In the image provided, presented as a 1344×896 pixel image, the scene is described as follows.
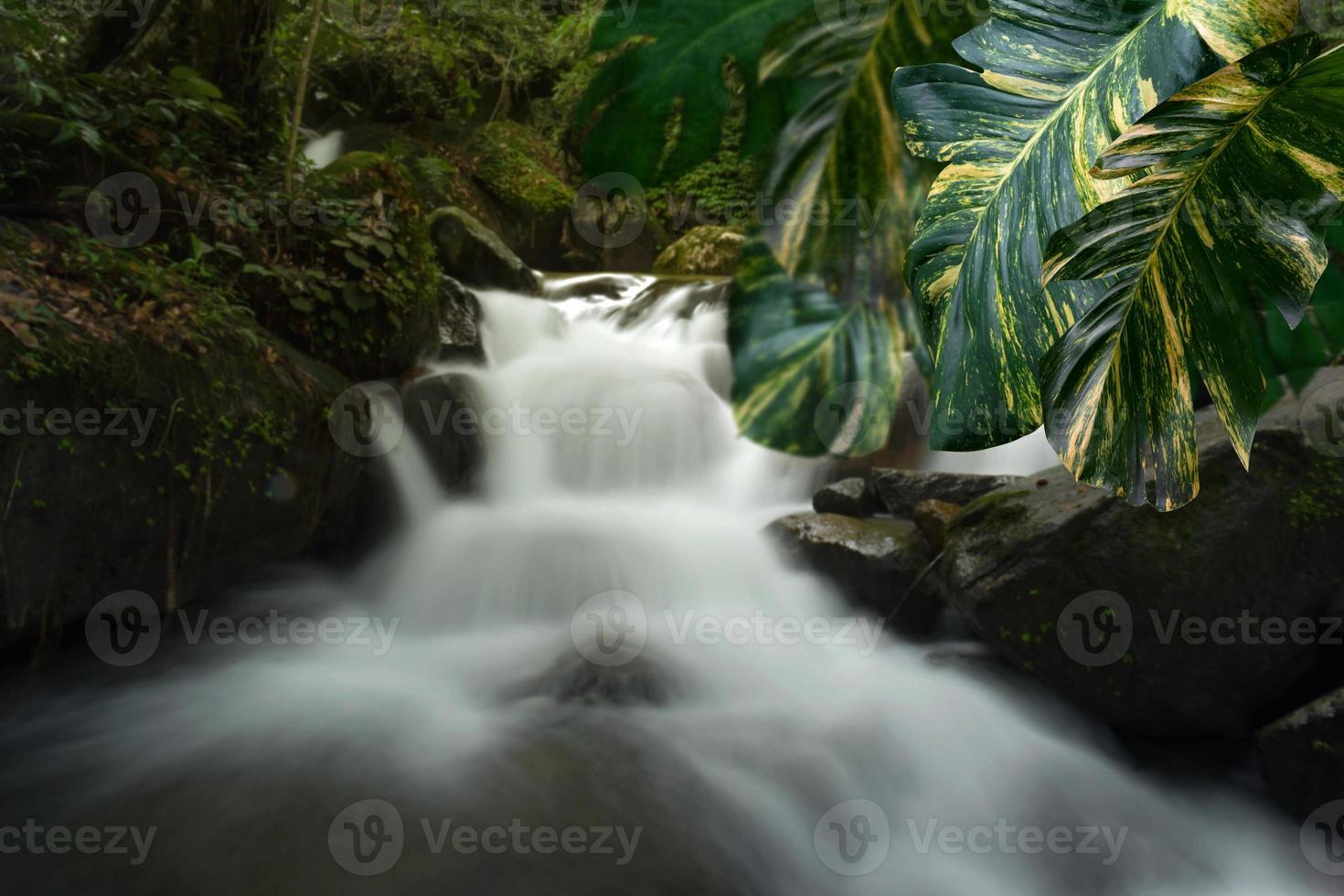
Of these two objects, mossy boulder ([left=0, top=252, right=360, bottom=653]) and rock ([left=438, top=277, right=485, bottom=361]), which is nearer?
mossy boulder ([left=0, top=252, right=360, bottom=653])

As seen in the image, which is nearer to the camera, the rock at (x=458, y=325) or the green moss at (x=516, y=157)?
the green moss at (x=516, y=157)

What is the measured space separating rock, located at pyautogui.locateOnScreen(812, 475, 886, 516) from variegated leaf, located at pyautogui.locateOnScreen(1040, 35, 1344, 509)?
3666 millimetres

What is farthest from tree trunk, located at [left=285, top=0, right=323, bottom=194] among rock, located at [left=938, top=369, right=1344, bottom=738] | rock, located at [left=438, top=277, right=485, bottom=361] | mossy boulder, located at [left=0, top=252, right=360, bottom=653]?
rock, located at [left=938, top=369, right=1344, bottom=738]

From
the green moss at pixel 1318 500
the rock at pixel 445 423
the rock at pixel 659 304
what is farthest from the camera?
the rock at pixel 445 423

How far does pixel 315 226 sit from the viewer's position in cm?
375

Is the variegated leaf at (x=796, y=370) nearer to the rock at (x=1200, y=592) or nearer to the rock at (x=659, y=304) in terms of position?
the rock at (x=659, y=304)

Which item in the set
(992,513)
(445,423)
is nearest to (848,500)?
(992,513)

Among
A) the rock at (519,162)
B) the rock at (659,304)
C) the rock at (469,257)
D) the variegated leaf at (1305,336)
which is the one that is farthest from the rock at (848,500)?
the variegated leaf at (1305,336)

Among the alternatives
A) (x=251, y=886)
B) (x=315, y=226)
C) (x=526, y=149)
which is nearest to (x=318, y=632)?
(x=251, y=886)

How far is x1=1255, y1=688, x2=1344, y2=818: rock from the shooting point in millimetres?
2258

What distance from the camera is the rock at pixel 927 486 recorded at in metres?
3.85

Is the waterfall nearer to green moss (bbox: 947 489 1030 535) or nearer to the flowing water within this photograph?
the flowing water

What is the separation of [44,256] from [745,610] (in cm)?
317

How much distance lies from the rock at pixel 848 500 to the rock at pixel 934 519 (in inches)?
16.7
